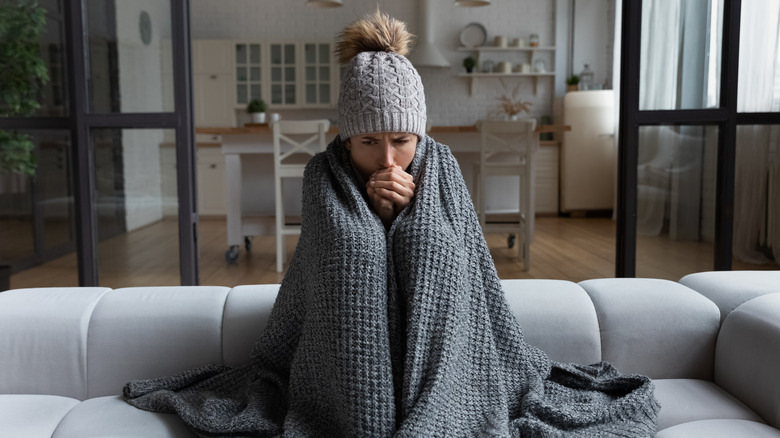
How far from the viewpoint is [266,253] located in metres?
5.04

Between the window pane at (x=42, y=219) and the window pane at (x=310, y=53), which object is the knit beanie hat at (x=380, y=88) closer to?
the window pane at (x=42, y=219)

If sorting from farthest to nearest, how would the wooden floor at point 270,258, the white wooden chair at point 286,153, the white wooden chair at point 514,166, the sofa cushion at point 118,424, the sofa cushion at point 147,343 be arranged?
the white wooden chair at point 514,166, the white wooden chair at point 286,153, the wooden floor at point 270,258, the sofa cushion at point 147,343, the sofa cushion at point 118,424

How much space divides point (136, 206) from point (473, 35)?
18.0 ft

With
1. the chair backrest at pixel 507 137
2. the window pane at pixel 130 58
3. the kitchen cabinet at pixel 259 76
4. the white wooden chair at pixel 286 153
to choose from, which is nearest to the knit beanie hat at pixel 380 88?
the window pane at pixel 130 58

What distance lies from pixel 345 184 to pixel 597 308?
26.0 inches

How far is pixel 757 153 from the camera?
2805 mm

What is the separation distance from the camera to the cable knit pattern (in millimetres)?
1322

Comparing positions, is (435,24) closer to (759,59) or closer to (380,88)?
(759,59)

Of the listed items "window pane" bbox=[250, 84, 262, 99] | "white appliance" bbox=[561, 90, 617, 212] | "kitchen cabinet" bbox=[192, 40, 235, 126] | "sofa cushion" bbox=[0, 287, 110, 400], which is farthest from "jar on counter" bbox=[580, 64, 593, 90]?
"sofa cushion" bbox=[0, 287, 110, 400]

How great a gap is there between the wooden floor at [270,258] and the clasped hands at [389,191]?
1.65m

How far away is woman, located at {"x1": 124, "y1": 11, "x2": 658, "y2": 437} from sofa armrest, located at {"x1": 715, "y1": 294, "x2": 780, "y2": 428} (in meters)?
0.21

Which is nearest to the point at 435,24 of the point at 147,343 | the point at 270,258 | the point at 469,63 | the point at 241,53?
the point at 469,63

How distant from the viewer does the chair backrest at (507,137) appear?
432 cm

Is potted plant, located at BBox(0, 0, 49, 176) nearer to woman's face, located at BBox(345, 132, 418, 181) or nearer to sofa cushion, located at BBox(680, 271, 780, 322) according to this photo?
woman's face, located at BBox(345, 132, 418, 181)
